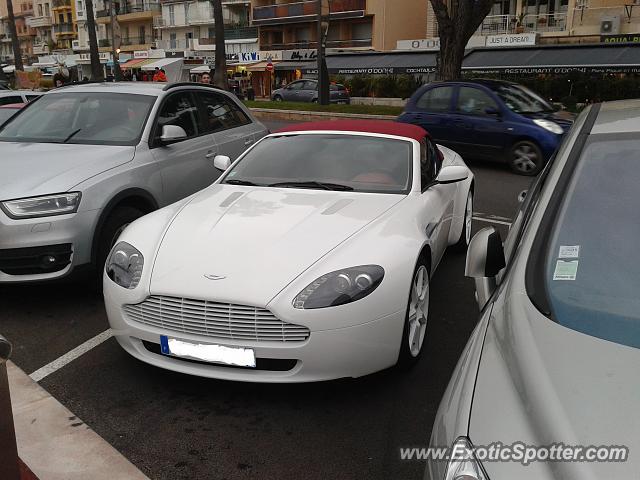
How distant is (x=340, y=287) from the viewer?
3199mm

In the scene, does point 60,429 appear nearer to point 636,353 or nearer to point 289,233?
point 289,233

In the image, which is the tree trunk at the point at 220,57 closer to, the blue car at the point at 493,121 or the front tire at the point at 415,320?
the blue car at the point at 493,121

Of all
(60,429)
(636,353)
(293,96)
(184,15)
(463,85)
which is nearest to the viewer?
(636,353)

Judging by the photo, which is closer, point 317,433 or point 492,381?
point 492,381

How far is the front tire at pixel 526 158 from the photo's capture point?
33.0 feet

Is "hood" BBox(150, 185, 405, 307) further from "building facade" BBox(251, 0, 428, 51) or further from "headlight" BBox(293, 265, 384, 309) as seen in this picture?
"building facade" BBox(251, 0, 428, 51)

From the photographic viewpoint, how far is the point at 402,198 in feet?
14.0

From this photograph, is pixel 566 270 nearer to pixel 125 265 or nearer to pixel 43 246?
pixel 125 265

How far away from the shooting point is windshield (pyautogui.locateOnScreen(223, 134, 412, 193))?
14.8ft

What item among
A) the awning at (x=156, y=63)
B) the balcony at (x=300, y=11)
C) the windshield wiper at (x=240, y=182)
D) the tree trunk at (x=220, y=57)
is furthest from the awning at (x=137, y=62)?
the windshield wiper at (x=240, y=182)

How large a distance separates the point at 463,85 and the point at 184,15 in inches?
2269

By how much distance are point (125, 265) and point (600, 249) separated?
249cm

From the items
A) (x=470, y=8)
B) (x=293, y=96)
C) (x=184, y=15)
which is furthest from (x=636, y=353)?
(x=184, y=15)

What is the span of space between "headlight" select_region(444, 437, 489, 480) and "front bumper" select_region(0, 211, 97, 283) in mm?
3585
